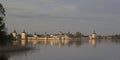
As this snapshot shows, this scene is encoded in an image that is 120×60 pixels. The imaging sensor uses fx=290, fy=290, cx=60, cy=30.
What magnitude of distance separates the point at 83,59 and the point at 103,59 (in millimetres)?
2268

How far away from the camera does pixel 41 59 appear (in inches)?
1272

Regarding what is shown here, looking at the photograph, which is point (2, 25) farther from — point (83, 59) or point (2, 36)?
point (83, 59)

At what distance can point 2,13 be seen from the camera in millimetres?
50906

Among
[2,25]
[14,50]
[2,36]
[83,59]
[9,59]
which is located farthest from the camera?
[2,36]

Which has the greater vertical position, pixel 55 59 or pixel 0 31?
pixel 0 31

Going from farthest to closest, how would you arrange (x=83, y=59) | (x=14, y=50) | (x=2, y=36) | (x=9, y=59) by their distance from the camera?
(x=2, y=36), (x=14, y=50), (x=83, y=59), (x=9, y=59)

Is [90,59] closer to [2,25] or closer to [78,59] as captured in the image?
[78,59]

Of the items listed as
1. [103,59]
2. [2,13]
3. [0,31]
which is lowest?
[103,59]

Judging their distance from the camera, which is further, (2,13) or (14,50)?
(2,13)

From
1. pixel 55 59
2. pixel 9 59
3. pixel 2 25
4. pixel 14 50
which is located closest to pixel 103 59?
pixel 55 59

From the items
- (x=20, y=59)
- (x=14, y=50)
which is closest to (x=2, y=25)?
(x=14, y=50)

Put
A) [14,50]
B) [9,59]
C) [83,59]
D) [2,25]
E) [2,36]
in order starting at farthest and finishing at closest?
1. [2,36]
2. [2,25]
3. [14,50]
4. [83,59]
5. [9,59]

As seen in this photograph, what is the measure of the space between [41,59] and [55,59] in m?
1.58

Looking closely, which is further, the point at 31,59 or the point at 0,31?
the point at 0,31
